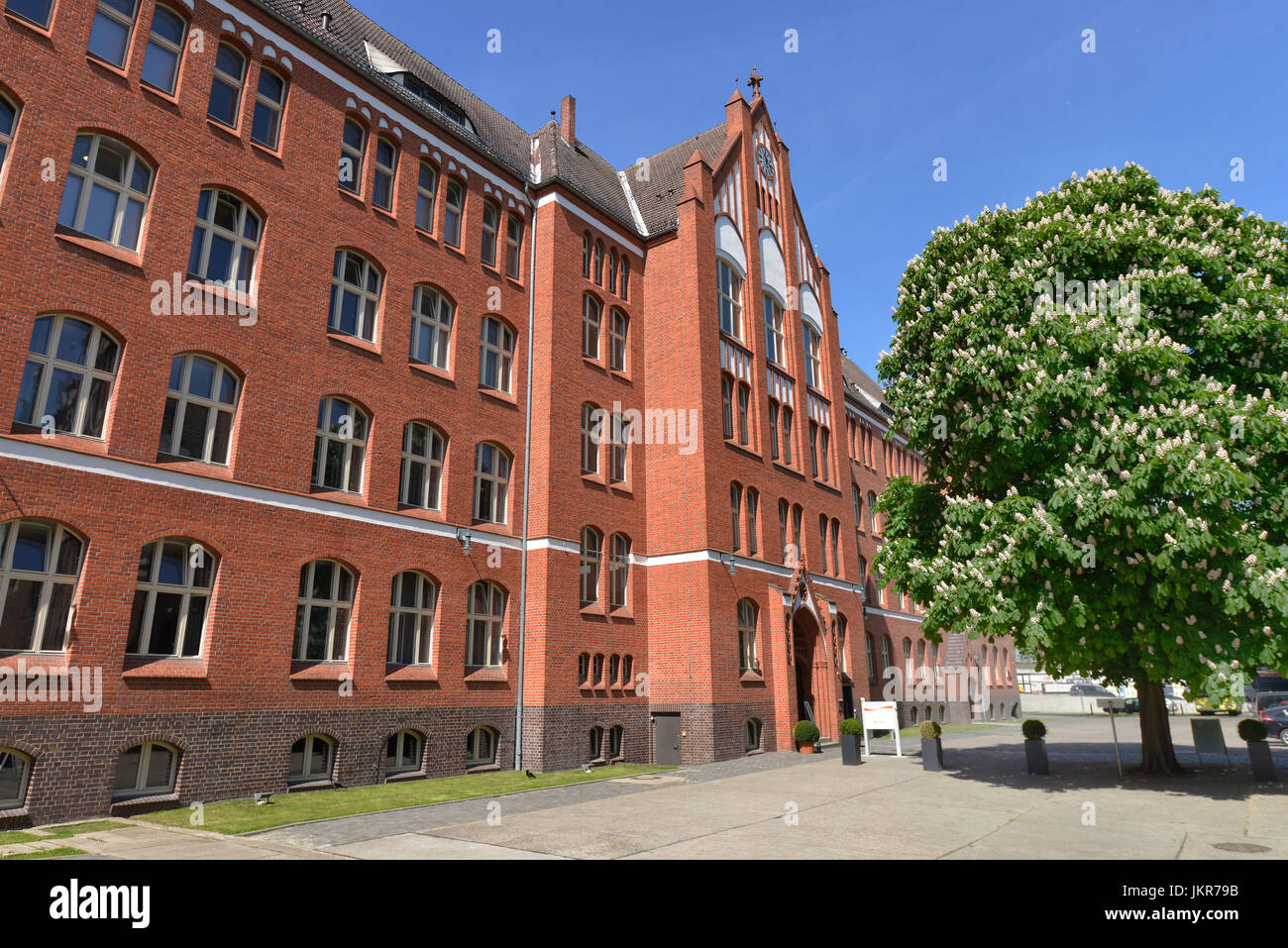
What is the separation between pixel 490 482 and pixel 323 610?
6.35m

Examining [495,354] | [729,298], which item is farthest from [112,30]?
[729,298]

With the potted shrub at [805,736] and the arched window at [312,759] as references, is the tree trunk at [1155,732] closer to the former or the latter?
the potted shrub at [805,736]

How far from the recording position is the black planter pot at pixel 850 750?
21.6m

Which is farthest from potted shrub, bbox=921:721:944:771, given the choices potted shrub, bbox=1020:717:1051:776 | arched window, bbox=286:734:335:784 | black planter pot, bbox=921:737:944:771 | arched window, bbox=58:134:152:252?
arched window, bbox=58:134:152:252

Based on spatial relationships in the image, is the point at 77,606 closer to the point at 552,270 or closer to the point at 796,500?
the point at 552,270

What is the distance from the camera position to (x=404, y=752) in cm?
1822

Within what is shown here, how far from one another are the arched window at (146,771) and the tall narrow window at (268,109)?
1307 cm

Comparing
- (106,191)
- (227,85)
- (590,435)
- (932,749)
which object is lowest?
(932,749)

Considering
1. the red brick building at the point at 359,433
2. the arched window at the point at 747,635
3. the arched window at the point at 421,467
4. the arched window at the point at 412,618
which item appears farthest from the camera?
the arched window at the point at 747,635

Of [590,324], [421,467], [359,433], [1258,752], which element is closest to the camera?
[1258,752]

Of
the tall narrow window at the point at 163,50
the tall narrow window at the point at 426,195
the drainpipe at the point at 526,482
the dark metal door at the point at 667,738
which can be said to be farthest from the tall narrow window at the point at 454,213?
the dark metal door at the point at 667,738

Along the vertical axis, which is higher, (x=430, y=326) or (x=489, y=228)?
(x=489, y=228)

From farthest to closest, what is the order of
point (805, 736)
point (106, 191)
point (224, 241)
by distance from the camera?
1. point (805, 736)
2. point (224, 241)
3. point (106, 191)

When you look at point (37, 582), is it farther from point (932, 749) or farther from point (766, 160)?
point (766, 160)
